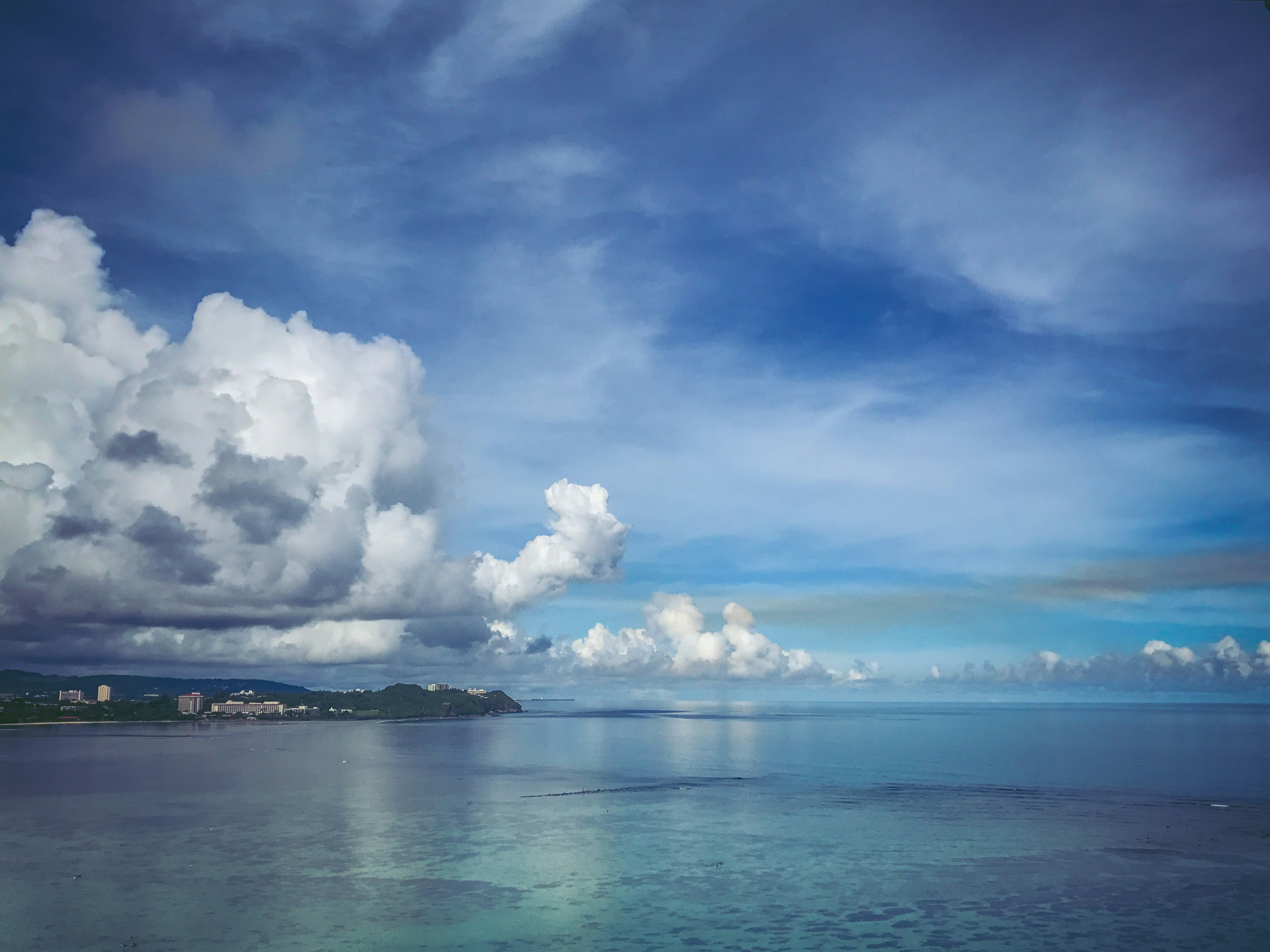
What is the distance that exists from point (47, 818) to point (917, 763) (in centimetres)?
10955

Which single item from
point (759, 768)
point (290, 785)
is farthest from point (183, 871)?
point (759, 768)

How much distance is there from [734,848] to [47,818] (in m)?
61.0

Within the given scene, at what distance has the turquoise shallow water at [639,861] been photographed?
143 feet

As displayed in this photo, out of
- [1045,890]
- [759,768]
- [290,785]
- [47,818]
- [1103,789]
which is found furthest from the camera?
[759,768]

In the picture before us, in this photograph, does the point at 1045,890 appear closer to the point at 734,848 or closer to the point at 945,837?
the point at 945,837

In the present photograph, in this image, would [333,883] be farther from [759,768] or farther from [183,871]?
[759,768]

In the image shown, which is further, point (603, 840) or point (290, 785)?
point (290, 785)

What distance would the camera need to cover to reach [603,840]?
67.5 metres

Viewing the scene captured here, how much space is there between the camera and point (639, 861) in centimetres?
5978

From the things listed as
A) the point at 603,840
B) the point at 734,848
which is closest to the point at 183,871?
the point at 603,840

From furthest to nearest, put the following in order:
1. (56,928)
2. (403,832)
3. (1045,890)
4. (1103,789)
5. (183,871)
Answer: (1103,789) → (403,832) → (183,871) → (1045,890) → (56,928)

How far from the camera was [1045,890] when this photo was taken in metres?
51.4

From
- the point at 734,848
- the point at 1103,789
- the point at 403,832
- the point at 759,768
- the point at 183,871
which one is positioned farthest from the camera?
the point at 759,768

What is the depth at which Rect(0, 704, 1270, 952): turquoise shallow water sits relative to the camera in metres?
43.7
